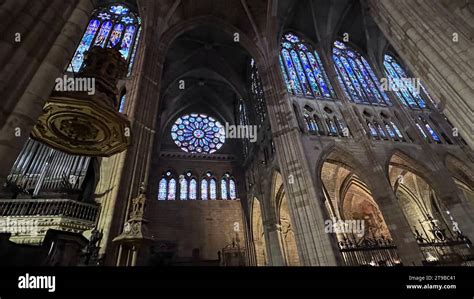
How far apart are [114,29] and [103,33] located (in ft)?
2.38

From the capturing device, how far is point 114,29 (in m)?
13.2

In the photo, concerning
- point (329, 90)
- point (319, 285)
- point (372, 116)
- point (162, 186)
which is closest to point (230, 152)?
point (162, 186)

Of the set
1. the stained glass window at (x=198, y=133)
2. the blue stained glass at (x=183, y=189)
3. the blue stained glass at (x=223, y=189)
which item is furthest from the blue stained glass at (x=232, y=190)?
the blue stained glass at (x=183, y=189)

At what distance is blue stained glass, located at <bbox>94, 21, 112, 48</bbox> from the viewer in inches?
483

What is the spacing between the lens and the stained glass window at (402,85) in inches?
583

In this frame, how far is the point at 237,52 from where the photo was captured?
58.7ft

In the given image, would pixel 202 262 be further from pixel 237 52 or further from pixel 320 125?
pixel 237 52

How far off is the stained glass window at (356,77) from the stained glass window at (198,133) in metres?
10.5

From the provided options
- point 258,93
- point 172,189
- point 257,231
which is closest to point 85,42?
point 172,189

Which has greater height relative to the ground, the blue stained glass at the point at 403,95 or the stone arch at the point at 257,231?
the blue stained glass at the point at 403,95

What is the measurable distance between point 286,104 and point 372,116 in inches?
208

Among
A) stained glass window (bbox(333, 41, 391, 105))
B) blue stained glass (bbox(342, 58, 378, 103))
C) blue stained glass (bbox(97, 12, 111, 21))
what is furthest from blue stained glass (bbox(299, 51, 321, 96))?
blue stained glass (bbox(97, 12, 111, 21))

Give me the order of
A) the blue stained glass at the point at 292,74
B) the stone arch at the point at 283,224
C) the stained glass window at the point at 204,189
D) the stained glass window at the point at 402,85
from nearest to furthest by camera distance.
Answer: the stone arch at the point at 283,224
the blue stained glass at the point at 292,74
the stained glass window at the point at 402,85
the stained glass window at the point at 204,189

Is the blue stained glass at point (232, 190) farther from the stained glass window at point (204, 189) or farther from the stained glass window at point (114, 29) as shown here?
the stained glass window at point (114, 29)
